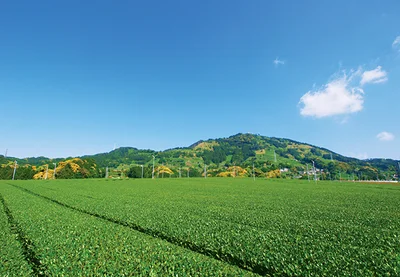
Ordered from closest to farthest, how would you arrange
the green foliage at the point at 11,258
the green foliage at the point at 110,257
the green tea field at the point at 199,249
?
the green foliage at the point at 110,257
the green tea field at the point at 199,249
the green foliage at the point at 11,258

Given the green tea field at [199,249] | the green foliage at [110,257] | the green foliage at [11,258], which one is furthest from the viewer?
the green foliage at [11,258]

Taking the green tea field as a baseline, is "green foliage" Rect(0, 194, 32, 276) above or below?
below

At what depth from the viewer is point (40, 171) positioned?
405 feet

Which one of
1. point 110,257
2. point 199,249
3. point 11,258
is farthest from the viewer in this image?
point 199,249

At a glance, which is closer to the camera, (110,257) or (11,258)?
(110,257)

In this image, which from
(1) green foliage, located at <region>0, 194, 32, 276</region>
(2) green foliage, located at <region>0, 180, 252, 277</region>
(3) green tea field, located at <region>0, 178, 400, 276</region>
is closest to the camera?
(2) green foliage, located at <region>0, 180, 252, 277</region>

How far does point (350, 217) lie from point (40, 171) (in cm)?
15064

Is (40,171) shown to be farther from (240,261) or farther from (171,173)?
(240,261)

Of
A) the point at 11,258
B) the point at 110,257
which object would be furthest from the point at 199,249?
the point at 11,258

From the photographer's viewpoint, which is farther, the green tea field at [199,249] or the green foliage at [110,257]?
the green tea field at [199,249]

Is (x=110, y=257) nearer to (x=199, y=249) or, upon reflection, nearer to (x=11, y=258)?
(x=199, y=249)

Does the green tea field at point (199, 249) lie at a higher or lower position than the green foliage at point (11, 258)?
higher

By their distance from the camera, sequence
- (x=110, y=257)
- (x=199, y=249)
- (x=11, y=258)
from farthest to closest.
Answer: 1. (x=199, y=249)
2. (x=11, y=258)
3. (x=110, y=257)

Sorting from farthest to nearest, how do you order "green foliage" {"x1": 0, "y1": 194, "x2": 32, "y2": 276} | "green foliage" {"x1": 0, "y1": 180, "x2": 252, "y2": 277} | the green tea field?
1. "green foliage" {"x1": 0, "y1": 194, "x2": 32, "y2": 276}
2. the green tea field
3. "green foliage" {"x1": 0, "y1": 180, "x2": 252, "y2": 277}
